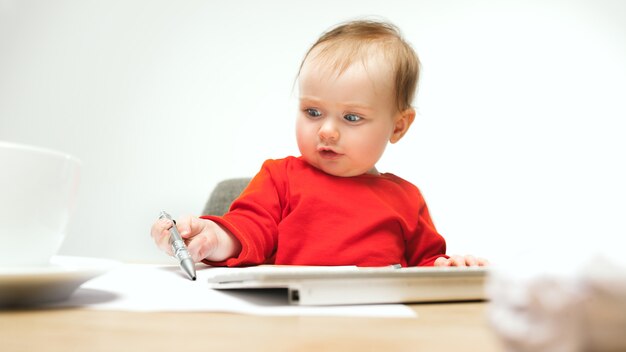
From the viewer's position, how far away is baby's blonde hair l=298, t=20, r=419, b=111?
3.55 ft

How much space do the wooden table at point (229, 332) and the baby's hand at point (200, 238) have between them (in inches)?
15.8

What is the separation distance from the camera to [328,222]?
41.9 inches

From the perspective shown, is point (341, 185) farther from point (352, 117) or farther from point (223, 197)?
point (223, 197)

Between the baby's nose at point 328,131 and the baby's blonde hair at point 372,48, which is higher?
the baby's blonde hair at point 372,48

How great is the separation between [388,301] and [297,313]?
0.30 feet

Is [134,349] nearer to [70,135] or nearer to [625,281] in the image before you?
[625,281]

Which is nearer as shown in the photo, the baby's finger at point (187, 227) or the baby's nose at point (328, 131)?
the baby's finger at point (187, 227)

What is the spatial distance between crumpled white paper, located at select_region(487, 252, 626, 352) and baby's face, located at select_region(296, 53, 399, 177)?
0.83 meters

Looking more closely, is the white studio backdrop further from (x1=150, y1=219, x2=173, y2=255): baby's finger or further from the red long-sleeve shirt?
(x1=150, y1=219, x2=173, y2=255): baby's finger

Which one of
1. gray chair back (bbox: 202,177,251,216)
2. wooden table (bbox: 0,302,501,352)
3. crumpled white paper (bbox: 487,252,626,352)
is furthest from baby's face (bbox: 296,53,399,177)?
crumpled white paper (bbox: 487,252,626,352)

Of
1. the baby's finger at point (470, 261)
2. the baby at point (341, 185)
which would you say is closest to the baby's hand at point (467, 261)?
the baby's finger at point (470, 261)

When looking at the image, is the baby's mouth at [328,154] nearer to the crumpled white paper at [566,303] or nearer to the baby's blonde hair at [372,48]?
the baby's blonde hair at [372,48]

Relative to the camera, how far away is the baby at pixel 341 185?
1.05 meters

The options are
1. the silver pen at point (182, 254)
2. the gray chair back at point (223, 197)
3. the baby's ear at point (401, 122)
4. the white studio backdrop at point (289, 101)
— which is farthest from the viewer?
the white studio backdrop at point (289, 101)
